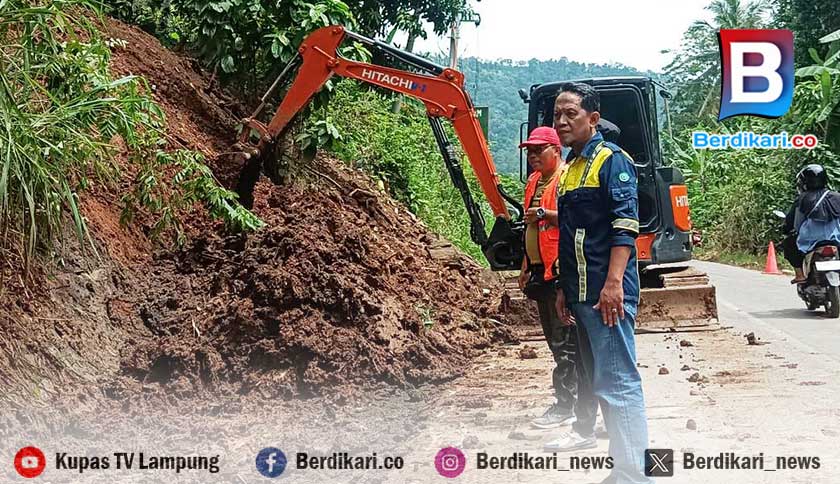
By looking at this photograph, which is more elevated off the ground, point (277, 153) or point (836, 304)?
point (277, 153)

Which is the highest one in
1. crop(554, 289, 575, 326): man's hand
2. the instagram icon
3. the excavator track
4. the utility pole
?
the utility pole

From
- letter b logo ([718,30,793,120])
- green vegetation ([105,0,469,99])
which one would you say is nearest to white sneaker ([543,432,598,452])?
green vegetation ([105,0,469,99])

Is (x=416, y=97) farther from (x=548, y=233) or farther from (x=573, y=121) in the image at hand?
(x=573, y=121)

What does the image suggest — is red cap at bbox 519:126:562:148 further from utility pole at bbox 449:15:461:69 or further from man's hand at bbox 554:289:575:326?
utility pole at bbox 449:15:461:69

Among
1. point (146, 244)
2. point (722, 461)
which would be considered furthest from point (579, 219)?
point (146, 244)

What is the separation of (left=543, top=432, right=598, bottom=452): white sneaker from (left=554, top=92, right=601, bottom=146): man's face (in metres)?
1.82

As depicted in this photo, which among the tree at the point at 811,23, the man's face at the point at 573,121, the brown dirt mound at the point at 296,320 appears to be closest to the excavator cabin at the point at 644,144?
the brown dirt mound at the point at 296,320

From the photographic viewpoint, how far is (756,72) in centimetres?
2941

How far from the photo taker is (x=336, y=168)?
48.3 ft

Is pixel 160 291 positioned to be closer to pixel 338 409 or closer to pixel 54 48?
pixel 338 409

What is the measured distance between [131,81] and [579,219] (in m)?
3.47

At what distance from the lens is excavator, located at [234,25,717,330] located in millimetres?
10344

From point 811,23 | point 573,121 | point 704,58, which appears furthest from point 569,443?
point 704,58

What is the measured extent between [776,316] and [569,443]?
25.8ft
